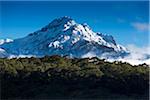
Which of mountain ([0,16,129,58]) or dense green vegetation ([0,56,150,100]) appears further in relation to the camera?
mountain ([0,16,129,58])

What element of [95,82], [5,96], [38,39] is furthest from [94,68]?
[38,39]

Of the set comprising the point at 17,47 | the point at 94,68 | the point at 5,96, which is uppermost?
the point at 17,47

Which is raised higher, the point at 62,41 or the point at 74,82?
the point at 62,41

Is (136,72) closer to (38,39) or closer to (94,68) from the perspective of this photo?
(94,68)

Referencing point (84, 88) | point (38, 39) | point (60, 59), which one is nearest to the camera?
point (84, 88)

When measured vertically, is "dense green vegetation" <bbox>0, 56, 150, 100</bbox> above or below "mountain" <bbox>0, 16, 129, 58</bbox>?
below

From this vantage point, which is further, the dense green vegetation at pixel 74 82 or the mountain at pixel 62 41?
the mountain at pixel 62 41

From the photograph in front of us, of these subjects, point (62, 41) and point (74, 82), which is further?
point (62, 41)

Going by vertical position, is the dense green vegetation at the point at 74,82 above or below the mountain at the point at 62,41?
below
